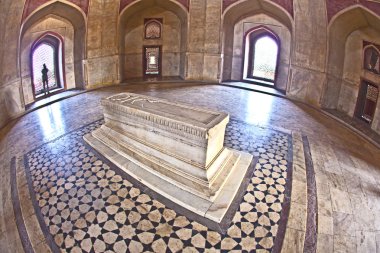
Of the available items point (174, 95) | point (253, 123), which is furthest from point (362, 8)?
point (174, 95)

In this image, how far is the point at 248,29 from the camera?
31.8 ft

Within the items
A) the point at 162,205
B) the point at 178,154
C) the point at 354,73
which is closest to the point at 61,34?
the point at 178,154

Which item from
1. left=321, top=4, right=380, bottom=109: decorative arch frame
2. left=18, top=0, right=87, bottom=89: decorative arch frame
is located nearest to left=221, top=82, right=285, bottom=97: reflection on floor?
left=321, top=4, right=380, bottom=109: decorative arch frame

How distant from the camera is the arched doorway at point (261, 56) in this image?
31.6 ft

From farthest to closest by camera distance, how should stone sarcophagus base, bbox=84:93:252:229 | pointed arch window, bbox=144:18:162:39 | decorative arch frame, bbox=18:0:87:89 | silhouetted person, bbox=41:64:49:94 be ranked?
pointed arch window, bbox=144:18:162:39, silhouetted person, bbox=41:64:49:94, decorative arch frame, bbox=18:0:87:89, stone sarcophagus base, bbox=84:93:252:229

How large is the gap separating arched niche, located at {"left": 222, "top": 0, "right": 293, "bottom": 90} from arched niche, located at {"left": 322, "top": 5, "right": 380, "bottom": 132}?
1.39m

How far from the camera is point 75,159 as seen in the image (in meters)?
5.23

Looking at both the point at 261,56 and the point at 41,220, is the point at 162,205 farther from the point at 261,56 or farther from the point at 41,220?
the point at 261,56

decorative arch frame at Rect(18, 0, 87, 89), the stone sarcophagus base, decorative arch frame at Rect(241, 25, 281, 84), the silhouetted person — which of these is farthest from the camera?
decorative arch frame at Rect(241, 25, 281, 84)

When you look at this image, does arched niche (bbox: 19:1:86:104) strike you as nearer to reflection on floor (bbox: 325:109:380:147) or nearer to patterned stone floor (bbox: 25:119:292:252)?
patterned stone floor (bbox: 25:119:292:252)

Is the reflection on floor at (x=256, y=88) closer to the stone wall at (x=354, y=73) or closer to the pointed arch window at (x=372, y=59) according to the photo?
the stone wall at (x=354, y=73)

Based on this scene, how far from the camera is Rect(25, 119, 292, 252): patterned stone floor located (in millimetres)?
3607

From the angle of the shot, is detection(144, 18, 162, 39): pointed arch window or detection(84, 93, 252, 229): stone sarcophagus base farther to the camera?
detection(144, 18, 162, 39): pointed arch window

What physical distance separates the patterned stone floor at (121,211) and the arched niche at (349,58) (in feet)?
10.8
